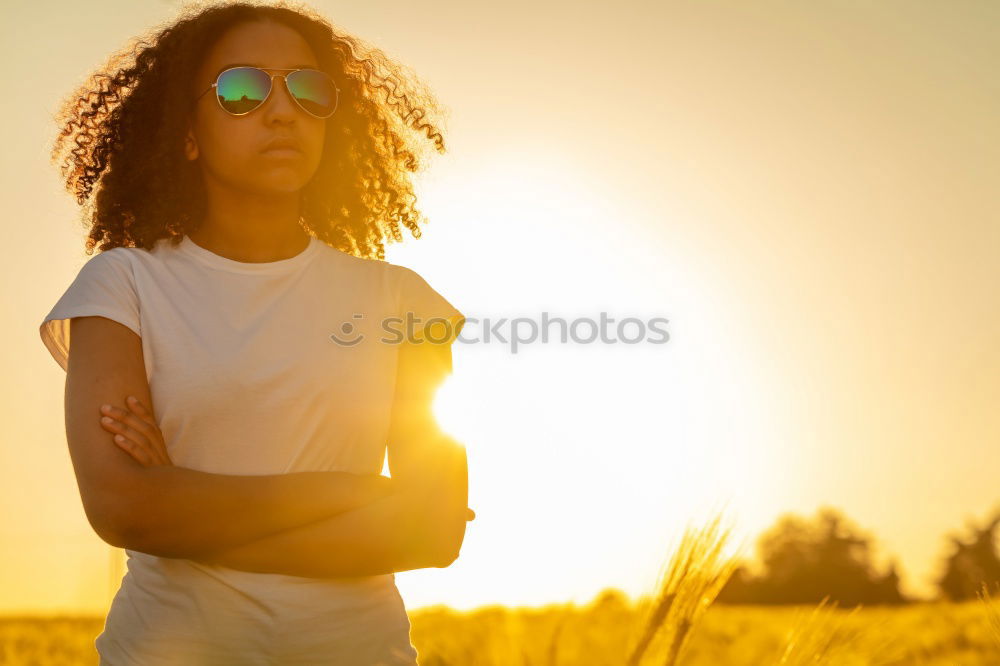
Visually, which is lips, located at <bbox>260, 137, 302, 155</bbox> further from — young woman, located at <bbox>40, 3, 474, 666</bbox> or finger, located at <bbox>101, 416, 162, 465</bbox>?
finger, located at <bbox>101, 416, 162, 465</bbox>

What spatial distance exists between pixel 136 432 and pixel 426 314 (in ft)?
3.14

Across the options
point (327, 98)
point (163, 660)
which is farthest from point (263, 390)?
point (327, 98)

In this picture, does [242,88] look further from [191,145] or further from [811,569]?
[811,569]

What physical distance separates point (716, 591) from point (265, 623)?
118cm

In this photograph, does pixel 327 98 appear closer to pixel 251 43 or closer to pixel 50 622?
pixel 251 43

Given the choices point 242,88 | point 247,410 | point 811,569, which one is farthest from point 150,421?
point 811,569

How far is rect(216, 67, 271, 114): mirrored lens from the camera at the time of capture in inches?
131

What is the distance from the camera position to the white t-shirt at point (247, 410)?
2.83 meters

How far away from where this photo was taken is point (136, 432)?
9.59 ft

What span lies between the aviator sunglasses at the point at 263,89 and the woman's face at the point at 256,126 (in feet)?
0.07

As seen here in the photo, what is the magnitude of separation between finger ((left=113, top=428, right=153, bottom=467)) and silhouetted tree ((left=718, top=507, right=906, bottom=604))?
96.0 ft

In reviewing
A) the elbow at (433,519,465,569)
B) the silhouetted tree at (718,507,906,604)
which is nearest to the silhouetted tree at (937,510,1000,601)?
the elbow at (433,519,465,569)

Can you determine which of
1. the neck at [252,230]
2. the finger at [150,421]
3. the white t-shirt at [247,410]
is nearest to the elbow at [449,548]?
the white t-shirt at [247,410]

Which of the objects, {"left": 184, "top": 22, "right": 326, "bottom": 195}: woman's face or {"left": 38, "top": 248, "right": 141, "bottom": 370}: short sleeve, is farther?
{"left": 184, "top": 22, "right": 326, "bottom": 195}: woman's face
